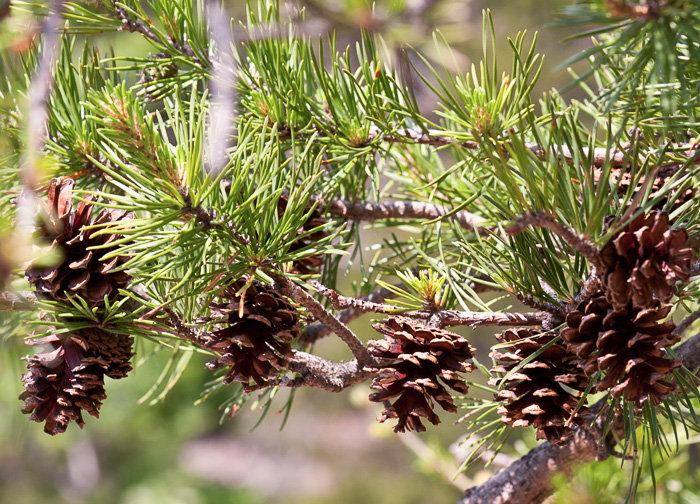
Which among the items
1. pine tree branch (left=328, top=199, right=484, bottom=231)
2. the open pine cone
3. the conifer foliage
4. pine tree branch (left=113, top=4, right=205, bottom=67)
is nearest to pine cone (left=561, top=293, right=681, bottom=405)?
the conifer foliage

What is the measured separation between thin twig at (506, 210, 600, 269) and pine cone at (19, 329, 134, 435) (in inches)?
9.9

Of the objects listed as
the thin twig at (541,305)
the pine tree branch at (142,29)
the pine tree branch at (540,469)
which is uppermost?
the pine tree branch at (142,29)

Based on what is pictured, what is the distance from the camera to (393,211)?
528mm

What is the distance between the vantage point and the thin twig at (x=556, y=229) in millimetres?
249

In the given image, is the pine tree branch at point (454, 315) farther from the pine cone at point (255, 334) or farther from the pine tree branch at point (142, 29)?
the pine tree branch at point (142, 29)

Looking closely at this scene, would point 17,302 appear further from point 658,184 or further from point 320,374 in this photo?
point 658,184

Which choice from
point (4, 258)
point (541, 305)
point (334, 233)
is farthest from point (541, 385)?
point (4, 258)

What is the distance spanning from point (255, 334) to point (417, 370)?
9 cm

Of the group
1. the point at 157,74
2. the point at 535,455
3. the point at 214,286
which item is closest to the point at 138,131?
the point at 214,286

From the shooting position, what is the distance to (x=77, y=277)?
0.35 m

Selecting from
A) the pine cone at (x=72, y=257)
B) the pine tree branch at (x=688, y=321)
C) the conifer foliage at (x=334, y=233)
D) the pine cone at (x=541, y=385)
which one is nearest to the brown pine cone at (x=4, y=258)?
the conifer foliage at (x=334, y=233)

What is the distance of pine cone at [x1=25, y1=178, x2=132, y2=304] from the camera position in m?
0.34

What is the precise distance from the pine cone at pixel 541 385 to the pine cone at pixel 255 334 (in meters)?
0.12

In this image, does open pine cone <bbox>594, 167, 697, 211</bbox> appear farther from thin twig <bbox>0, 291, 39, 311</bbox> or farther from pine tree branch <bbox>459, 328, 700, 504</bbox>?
thin twig <bbox>0, 291, 39, 311</bbox>
